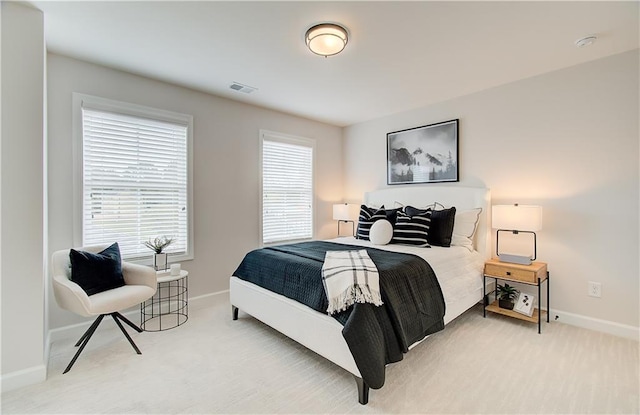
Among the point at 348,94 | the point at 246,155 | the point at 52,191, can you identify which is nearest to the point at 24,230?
the point at 52,191

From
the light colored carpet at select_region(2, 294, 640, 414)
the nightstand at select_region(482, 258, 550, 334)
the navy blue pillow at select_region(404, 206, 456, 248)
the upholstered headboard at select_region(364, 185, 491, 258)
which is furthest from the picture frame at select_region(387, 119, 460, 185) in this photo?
the light colored carpet at select_region(2, 294, 640, 414)

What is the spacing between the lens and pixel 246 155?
3967 millimetres

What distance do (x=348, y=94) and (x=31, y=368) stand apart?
147 inches

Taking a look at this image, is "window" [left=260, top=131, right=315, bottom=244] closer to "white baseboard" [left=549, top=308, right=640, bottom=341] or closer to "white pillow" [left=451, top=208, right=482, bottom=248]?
"white pillow" [left=451, top=208, right=482, bottom=248]

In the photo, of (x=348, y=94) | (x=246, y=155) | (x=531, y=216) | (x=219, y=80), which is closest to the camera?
(x=531, y=216)

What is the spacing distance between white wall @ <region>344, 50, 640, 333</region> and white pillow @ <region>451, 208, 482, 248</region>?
0.36 m

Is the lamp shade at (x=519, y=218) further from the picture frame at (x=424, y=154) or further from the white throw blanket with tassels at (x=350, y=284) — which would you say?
the white throw blanket with tassels at (x=350, y=284)

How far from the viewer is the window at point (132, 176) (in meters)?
2.80

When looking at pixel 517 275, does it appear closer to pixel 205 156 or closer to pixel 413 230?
pixel 413 230

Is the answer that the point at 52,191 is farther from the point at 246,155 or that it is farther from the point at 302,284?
the point at 302,284

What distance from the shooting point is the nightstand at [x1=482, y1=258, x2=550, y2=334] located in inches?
108

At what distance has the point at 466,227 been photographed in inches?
131

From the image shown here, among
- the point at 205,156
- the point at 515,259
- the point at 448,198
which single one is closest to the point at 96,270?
the point at 205,156

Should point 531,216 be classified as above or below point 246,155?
below
